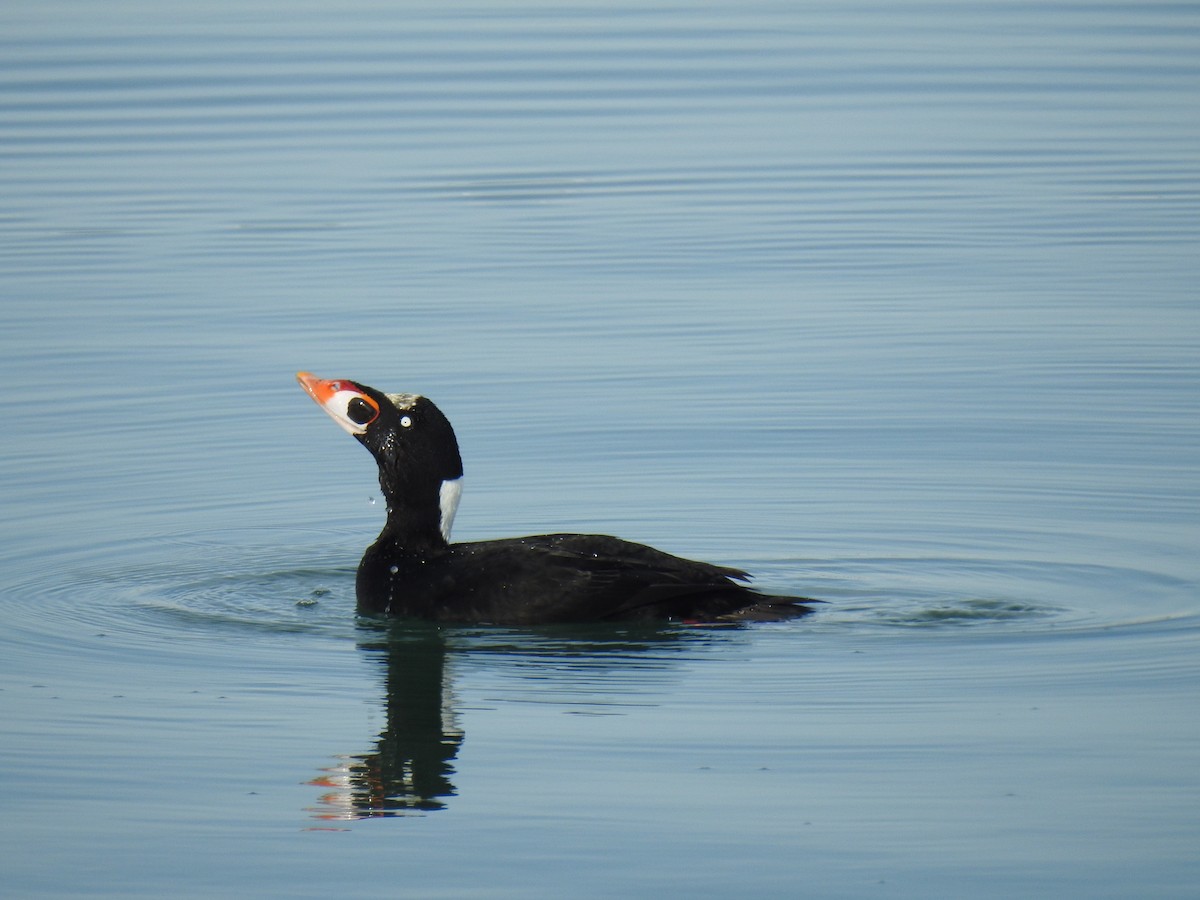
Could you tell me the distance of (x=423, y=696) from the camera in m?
9.07

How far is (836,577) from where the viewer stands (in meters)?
10.7

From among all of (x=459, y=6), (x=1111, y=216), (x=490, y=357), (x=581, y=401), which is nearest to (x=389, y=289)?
(x=490, y=357)

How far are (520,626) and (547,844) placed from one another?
2655 mm

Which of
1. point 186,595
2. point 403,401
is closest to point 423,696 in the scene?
point 403,401

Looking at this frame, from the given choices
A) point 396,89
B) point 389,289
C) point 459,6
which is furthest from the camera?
point 459,6

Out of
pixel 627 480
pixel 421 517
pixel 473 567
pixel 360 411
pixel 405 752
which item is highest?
pixel 360 411

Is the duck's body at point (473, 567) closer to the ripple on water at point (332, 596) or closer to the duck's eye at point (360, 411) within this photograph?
the duck's eye at point (360, 411)

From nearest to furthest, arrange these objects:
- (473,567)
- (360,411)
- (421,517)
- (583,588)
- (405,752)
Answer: (405,752)
(583,588)
(473,567)
(421,517)
(360,411)

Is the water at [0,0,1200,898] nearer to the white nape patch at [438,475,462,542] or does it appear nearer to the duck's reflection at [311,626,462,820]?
the duck's reflection at [311,626,462,820]

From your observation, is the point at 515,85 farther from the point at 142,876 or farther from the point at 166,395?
the point at 142,876

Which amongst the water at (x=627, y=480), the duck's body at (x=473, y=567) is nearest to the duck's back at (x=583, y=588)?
the duck's body at (x=473, y=567)

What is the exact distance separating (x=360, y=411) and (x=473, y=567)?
107cm

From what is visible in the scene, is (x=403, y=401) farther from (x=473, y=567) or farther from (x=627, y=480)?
(x=627, y=480)

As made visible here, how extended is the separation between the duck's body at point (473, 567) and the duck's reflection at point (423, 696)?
0.36 feet
